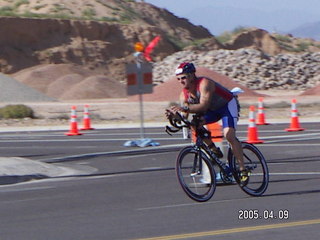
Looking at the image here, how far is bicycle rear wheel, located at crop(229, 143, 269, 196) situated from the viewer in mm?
11320

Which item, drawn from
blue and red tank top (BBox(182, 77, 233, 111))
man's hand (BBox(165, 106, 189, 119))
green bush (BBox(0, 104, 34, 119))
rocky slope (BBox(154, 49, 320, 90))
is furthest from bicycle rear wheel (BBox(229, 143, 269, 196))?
rocky slope (BBox(154, 49, 320, 90))

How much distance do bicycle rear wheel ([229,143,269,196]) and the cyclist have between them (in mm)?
102

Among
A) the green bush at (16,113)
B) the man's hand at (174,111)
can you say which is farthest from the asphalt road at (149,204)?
the green bush at (16,113)

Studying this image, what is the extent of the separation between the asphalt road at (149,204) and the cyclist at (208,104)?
2.37 feet

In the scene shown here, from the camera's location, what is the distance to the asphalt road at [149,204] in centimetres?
905

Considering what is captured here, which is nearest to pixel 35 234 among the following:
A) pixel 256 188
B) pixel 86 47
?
pixel 256 188

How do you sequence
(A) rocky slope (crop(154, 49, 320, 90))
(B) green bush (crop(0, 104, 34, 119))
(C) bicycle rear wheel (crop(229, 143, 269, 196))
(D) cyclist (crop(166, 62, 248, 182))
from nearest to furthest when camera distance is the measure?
(D) cyclist (crop(166, 62, 248, 182)) → (C) bicycle rear wheel (crop(229, 143, 269, 196)) → (B) green bush (crop(0, 104, 34, 119)) → (A) rocky slope (crop(154, 49, 320, 90))

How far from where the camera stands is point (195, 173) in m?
11.0

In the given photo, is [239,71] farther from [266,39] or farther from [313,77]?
[266,39]

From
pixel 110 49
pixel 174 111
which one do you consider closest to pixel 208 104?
pixel 174 111

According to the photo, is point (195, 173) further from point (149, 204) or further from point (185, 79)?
point (185, 79)

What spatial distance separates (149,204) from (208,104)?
5.19ft

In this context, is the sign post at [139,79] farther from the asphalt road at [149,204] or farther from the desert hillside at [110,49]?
the desert hillside at [110,49]
